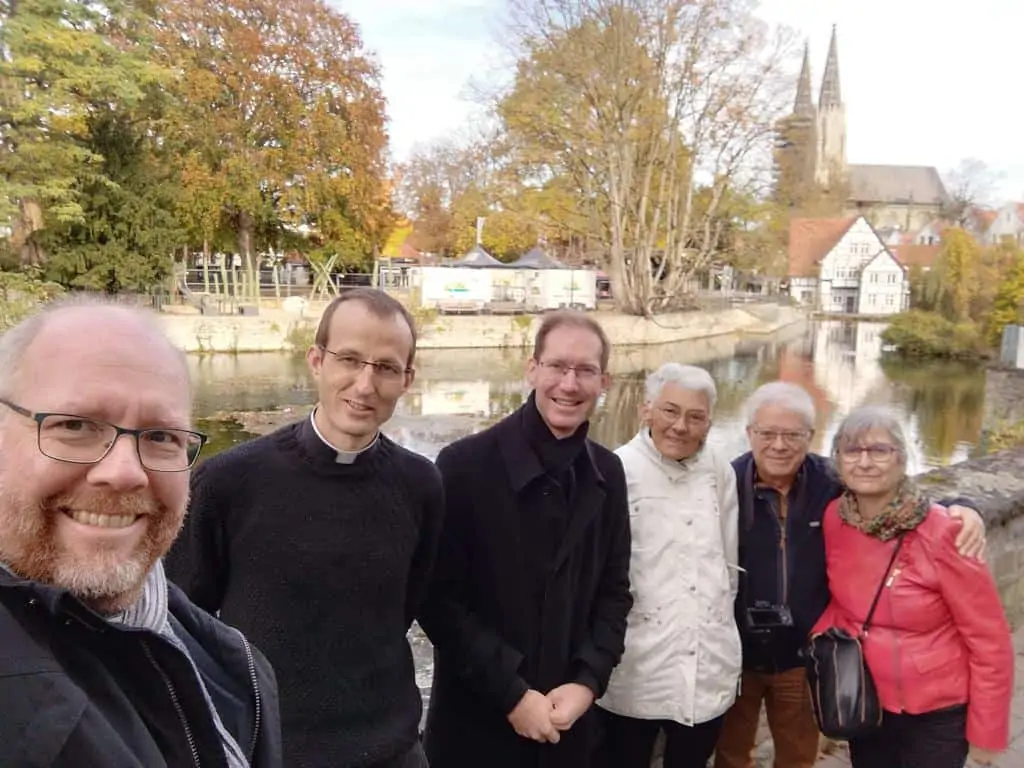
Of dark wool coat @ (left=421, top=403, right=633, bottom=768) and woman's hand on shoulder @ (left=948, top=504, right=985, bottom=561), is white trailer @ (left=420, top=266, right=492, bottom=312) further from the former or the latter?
woman's hand on shoulder @ (left=948, top=504, right=985, bottom=561)

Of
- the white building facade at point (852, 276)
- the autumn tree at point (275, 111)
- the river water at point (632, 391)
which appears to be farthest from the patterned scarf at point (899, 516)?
the white building facade at point (852, 276)

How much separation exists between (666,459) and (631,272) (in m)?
28.5

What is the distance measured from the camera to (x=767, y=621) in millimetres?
2410

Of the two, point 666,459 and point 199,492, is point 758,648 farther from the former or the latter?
point 199,492

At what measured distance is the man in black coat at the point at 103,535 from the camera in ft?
2.91

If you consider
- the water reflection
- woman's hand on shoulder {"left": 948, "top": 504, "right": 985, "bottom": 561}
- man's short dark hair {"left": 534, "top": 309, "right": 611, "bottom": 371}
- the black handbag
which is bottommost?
the water reflection

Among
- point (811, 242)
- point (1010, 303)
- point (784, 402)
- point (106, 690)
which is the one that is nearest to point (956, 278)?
point (1010, 303)

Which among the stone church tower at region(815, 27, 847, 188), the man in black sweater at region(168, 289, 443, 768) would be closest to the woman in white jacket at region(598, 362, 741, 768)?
the man in black sweater at region(168, 289, 443, 768)

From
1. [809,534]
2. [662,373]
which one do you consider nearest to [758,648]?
[809,534]

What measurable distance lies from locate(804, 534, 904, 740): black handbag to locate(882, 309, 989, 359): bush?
2790cm

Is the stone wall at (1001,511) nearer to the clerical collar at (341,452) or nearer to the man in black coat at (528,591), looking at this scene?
the man in black coat at (528,591)

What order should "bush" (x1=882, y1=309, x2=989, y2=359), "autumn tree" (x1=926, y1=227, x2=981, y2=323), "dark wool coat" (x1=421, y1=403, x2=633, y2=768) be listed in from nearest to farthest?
"dark wool coat" (x1=421, y1=403, x2=633, y2=768)
"bush" (x1=882, y1=309, x2=989, y2=359)
"autumn tree" (x1=926, y1=227, x2=981, y2=323)

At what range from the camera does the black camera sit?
2.40 metres

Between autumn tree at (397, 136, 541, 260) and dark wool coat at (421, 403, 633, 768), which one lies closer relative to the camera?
dark wool coat at (421, 403, 633, 768)
